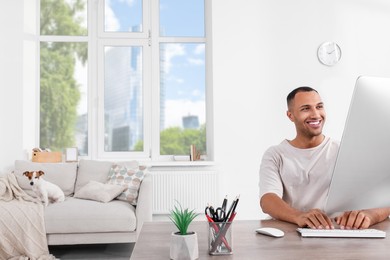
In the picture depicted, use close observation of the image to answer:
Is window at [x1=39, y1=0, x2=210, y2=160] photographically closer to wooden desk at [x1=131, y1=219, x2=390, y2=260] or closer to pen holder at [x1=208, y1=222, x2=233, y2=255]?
wooden desk at [x1=131, y1=219, x2=390, y2=260]

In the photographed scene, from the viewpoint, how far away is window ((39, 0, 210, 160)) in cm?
500

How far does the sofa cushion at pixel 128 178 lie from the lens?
12.7ft

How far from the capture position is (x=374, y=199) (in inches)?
49.3

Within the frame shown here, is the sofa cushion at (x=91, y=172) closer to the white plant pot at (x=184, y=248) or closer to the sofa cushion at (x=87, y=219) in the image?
the sofa cushion at (x=87, y=219)

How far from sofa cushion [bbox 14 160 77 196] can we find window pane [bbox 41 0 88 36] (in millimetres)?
1695

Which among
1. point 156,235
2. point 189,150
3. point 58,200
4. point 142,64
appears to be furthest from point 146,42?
point 156,235

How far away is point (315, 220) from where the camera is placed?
1386 mm

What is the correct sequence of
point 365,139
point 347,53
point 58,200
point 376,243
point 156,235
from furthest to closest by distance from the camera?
point 347,53 → point 58,200 → point 156,235 → point 376,243 → point 365,139

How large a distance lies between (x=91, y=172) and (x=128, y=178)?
1.57ft

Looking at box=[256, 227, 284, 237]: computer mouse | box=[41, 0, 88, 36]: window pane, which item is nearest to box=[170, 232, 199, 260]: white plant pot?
box=[256, 227, 284, 237]: computer mouse

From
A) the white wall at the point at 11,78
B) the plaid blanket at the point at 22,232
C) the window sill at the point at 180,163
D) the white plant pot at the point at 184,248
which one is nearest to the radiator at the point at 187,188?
the window sill at the point at 180,163

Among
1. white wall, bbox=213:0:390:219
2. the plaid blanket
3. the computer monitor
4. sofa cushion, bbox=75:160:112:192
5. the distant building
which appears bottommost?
the plaid blanket

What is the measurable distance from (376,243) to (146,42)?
4.20m

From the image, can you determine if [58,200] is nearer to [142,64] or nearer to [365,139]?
[142,64]
